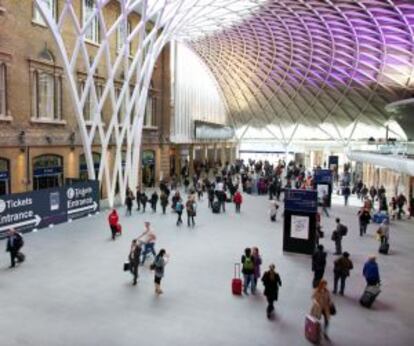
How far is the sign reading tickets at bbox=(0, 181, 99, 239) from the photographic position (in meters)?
18.8

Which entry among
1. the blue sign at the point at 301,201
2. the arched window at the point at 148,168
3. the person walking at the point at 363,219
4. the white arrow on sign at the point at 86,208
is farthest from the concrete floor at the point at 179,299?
the arched window at the point at 148,168

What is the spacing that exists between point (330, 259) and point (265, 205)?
13993mm

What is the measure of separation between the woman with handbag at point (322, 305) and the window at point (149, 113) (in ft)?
102

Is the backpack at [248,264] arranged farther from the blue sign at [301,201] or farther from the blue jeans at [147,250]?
the blue sign at [301,201]

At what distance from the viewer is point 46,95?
26109 mm

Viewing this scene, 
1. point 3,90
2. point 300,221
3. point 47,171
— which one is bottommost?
point 300,221

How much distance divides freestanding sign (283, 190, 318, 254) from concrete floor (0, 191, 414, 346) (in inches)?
18.8

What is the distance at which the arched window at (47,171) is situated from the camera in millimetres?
25359

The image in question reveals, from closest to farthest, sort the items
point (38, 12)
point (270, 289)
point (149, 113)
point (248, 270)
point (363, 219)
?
point (270, 289)
point (248, 270)
point (363, 219)
point (38, 12)
point (149, 113)

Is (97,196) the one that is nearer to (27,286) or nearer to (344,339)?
(27,286)

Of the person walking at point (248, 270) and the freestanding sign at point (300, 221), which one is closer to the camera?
the person walking at point (248, 270)

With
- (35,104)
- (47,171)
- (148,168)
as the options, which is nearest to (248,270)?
(47,171)

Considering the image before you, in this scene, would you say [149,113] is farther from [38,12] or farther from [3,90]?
[3,90]

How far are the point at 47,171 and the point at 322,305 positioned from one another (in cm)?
2056
